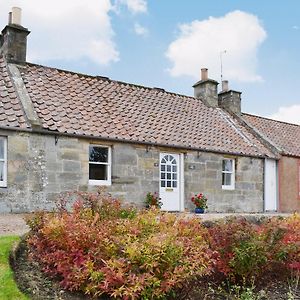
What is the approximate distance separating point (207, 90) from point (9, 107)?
39.2 feet

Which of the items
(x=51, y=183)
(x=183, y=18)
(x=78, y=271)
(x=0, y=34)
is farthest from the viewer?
(x=0, y=34)

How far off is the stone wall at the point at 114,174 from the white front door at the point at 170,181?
0.33m

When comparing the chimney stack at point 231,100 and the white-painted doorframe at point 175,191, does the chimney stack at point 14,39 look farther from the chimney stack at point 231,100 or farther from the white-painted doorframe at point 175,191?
the chimney stack at point 231,100

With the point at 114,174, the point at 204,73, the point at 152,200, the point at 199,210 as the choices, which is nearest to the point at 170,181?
the point at 152,200

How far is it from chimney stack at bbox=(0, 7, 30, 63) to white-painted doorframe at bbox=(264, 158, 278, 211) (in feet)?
40.3

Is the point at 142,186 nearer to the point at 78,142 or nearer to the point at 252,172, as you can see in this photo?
the point at 78,142

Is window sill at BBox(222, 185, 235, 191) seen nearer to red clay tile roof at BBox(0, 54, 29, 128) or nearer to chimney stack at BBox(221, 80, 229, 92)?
chimney stack at BBox(221, 80, 229, 92)

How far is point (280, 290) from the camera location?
786cm

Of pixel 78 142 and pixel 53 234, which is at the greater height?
pixel 78 142

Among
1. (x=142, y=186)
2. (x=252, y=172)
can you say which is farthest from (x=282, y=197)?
(x=142, y=186)

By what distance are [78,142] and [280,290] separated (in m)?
8.77

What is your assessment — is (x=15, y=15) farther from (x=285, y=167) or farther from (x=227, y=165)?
(x=285, y=167)

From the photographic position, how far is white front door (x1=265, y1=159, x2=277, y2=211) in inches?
798

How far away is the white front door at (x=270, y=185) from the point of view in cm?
2027
